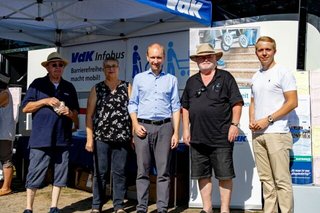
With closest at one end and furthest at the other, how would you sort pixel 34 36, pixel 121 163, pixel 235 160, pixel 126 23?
pixel 121 163
pixel 235 160
pixel 126 23
pixel 34 36

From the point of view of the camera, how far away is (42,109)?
3902 mm

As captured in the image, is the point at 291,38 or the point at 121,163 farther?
the point at 291,38

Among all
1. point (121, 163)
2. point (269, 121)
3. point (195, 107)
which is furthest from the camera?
point (121, 163)

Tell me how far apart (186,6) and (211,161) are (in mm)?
1701

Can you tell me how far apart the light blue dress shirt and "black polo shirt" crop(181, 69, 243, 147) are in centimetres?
27

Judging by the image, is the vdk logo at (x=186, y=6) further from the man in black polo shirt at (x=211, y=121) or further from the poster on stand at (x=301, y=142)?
the poster on stand at (x=301, y=142)

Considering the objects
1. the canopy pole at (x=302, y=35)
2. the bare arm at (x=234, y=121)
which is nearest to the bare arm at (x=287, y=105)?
the bare arm at (x=234, y=121)

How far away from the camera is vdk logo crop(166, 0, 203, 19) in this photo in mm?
4188

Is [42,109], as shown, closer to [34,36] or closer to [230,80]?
[230,80]

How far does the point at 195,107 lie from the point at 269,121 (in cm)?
65

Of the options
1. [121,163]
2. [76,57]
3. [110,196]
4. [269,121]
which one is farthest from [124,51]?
[269,121]

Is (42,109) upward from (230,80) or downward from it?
downward

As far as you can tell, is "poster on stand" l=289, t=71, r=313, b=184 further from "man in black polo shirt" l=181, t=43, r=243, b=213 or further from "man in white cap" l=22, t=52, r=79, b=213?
"man in white cap" l=22, t=52, r=79, b=213

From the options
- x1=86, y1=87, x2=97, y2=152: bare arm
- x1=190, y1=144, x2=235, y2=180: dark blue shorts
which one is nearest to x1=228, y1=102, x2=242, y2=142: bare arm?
x1=190, y1=144, x2=235, y2=180: dark blue shorts
